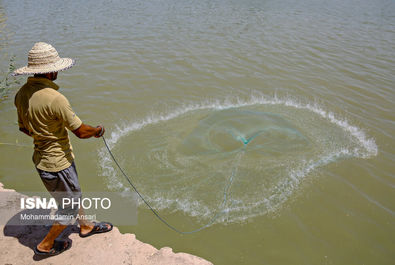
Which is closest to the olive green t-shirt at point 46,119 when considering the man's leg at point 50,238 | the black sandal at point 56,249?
the man's leg at point 50,238

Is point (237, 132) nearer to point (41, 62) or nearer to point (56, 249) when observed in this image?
point (56, 249)

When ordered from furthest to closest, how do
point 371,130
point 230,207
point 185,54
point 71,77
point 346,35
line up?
point 346,35 < point 185,54 < point 71,77 < point 371,130 < point 230,207

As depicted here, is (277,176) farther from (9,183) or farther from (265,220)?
(9,183)

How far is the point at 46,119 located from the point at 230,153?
121 inches

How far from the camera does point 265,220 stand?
361 centimetres

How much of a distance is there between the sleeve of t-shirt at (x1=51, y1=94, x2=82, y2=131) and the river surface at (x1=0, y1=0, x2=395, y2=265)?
171 centimetres

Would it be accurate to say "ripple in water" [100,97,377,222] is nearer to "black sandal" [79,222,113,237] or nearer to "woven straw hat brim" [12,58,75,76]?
"black sandal" [79,222,113,237]

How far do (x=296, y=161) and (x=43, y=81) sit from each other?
3939mm

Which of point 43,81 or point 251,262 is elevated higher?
point 43,81

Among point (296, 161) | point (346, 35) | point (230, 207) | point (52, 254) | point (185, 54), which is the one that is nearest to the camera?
point (52, 254)

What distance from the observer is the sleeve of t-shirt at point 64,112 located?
227 cm

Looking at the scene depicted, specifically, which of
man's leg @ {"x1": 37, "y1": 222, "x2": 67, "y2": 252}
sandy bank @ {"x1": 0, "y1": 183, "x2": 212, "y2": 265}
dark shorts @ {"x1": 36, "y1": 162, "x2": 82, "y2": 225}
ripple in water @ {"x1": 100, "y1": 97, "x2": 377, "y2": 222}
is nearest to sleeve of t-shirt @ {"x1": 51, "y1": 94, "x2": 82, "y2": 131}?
dark shorts @ {"x1": 36, "y1": 162, "x2": 82, "y2": 225}

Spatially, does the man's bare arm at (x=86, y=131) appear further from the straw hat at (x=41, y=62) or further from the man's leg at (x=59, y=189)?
the straw hat at (x=41, y=62)

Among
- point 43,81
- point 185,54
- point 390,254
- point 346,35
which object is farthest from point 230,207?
point 346,35
